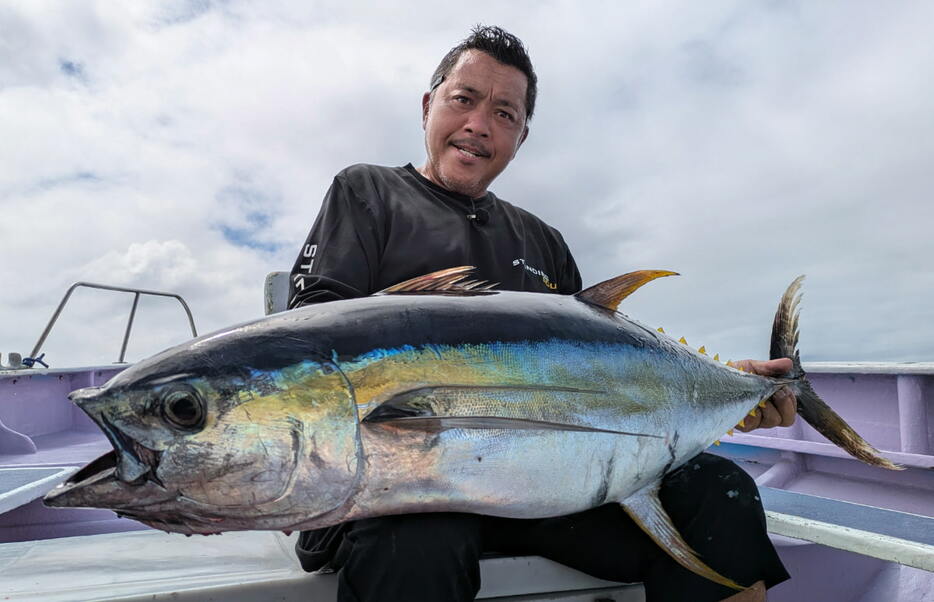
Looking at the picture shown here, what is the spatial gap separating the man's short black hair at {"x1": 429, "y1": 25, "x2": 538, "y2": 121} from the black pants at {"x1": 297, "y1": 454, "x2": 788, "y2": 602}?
63.2 inches

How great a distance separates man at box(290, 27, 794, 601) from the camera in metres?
1.28

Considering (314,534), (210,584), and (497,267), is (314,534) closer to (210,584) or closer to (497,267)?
(210,584)

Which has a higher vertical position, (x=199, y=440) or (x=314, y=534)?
(x=199, y=440)

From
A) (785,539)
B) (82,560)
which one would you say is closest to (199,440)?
(82,560)

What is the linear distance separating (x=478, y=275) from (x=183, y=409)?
4.15ft

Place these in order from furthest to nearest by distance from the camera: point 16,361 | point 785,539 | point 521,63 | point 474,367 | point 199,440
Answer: point 16,361 < point 521,63 < point 785,539 < point 474,367 < point 199,440

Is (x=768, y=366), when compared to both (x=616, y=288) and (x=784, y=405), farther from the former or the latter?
(x=616, y=288)

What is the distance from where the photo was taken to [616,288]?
1.68 meters

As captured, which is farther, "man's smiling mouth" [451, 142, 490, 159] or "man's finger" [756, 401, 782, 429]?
"man's smiling mouth" [451, 142, 490, 159]

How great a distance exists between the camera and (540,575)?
162cm

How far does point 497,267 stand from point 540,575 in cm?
105

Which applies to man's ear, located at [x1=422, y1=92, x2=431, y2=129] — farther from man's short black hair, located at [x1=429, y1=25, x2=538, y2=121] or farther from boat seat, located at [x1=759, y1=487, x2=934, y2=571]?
boat seat, located at [x1=759, y1=487, x2=934, y2=571]

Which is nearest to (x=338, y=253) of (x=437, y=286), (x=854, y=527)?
(x=437, y=286)

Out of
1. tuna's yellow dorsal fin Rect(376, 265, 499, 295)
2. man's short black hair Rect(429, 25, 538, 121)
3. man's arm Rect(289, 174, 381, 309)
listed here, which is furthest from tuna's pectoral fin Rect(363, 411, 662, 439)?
man's short black hair Rect(429, 25, 538, 121)
